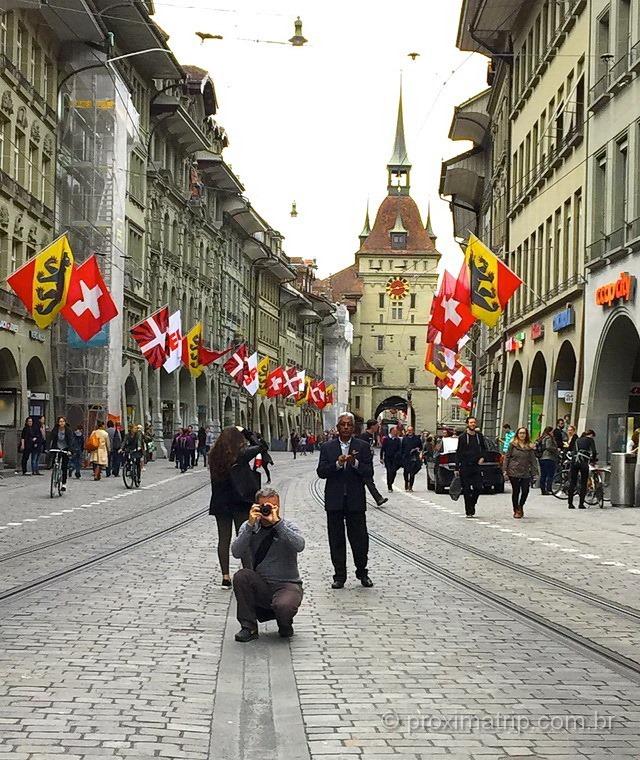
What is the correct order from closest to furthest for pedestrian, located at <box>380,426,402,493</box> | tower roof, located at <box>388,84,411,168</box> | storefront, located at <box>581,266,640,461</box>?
1. storefront, located at <box>581,266,640,461</box>
2. pedestrian, located at <box>380,426,402,493</box>
3. tower roof, located at <box>388,84,411,168</box>

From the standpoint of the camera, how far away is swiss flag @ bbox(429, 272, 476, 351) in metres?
36.3

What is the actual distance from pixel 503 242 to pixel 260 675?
48.6 metres

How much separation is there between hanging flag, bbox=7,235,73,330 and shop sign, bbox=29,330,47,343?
36.1 ft

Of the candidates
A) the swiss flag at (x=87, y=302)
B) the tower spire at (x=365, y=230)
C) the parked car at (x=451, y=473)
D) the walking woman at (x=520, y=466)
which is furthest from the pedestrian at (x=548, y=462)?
the tower spire at (x=365, y=230)

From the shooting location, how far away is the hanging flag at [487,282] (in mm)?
32188

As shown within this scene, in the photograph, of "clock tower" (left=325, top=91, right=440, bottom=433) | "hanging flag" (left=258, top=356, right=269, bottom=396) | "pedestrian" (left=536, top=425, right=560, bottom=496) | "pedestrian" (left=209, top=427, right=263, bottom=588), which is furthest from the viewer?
"clock tower" (left=325, top=91, right=440, bottom=433)

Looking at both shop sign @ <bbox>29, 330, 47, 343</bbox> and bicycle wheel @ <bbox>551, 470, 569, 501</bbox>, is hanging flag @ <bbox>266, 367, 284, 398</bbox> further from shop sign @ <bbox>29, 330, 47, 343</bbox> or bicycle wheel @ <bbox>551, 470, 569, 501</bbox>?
bicycle wheel @ <bbox>551, 470, 569, 501</bbox>

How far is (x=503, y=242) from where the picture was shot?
55.6m

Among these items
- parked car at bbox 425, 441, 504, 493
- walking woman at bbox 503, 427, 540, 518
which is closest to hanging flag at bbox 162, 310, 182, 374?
parked car at bbox 425, 441, 504, 493

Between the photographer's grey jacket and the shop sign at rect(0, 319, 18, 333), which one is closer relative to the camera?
the photographer's grey jacket

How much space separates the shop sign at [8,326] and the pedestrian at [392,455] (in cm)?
1105

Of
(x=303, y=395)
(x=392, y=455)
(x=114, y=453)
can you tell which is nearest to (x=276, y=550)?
(x=392, y=455)

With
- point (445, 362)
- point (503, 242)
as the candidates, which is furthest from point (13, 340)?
point (503, 242)

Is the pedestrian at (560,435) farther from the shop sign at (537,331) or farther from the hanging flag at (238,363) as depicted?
the hanging flag at (238,363)
